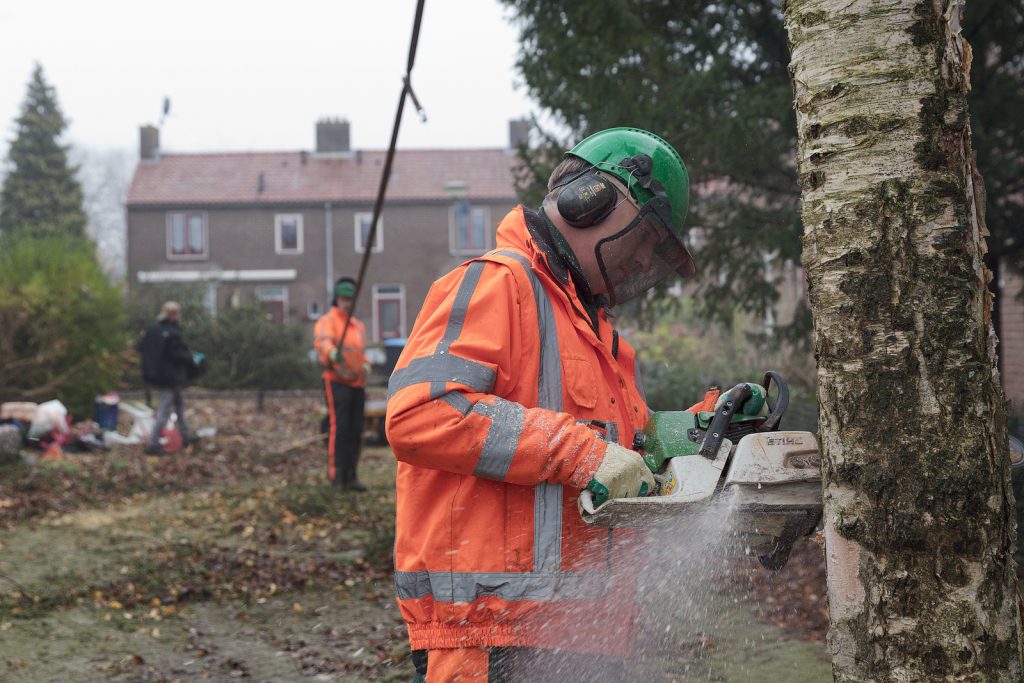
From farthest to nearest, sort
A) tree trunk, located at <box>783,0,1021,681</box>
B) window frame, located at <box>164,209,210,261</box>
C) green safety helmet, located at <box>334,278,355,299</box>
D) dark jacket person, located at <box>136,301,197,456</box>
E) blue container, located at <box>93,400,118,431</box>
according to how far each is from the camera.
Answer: window frame, located at <box>164,209,210,261</box>, blue container, located at <box>93,400,118,431</box>, dark jacket person, located at <box>136,301,197,456</box>, green safety helmet, located at <box>334,278,355,299</box>, tree trunk, located at <box>783,0,1021,681</box>

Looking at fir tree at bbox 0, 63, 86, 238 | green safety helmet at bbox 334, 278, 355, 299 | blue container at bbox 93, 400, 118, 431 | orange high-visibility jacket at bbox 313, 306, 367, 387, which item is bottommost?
blue container at bbox 93, 400, 118, 431

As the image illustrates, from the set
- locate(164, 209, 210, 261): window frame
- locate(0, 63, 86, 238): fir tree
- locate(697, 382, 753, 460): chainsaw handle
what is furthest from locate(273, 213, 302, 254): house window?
locate(697, 382, 753, 460): chainsaw handle

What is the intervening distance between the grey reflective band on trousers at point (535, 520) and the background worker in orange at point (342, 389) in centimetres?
675

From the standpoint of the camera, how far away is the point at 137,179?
3375 cm

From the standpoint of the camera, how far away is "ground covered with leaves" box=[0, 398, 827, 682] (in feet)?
15.6

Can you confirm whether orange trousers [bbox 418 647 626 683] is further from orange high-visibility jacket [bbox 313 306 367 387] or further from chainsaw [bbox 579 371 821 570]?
orange high-visibility jacket [bbox 313 306 367 387]

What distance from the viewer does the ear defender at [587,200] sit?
2229 mm

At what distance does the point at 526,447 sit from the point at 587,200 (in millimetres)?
653

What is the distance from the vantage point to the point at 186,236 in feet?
109

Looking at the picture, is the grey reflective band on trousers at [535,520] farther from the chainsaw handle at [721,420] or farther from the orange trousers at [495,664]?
the chainsaw handle at [721,420]

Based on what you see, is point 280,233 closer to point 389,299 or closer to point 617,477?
point 389,299

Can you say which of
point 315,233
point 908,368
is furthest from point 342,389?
point 315,233

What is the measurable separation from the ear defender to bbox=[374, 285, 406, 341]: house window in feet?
99.2

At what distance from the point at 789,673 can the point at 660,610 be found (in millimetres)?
2076
